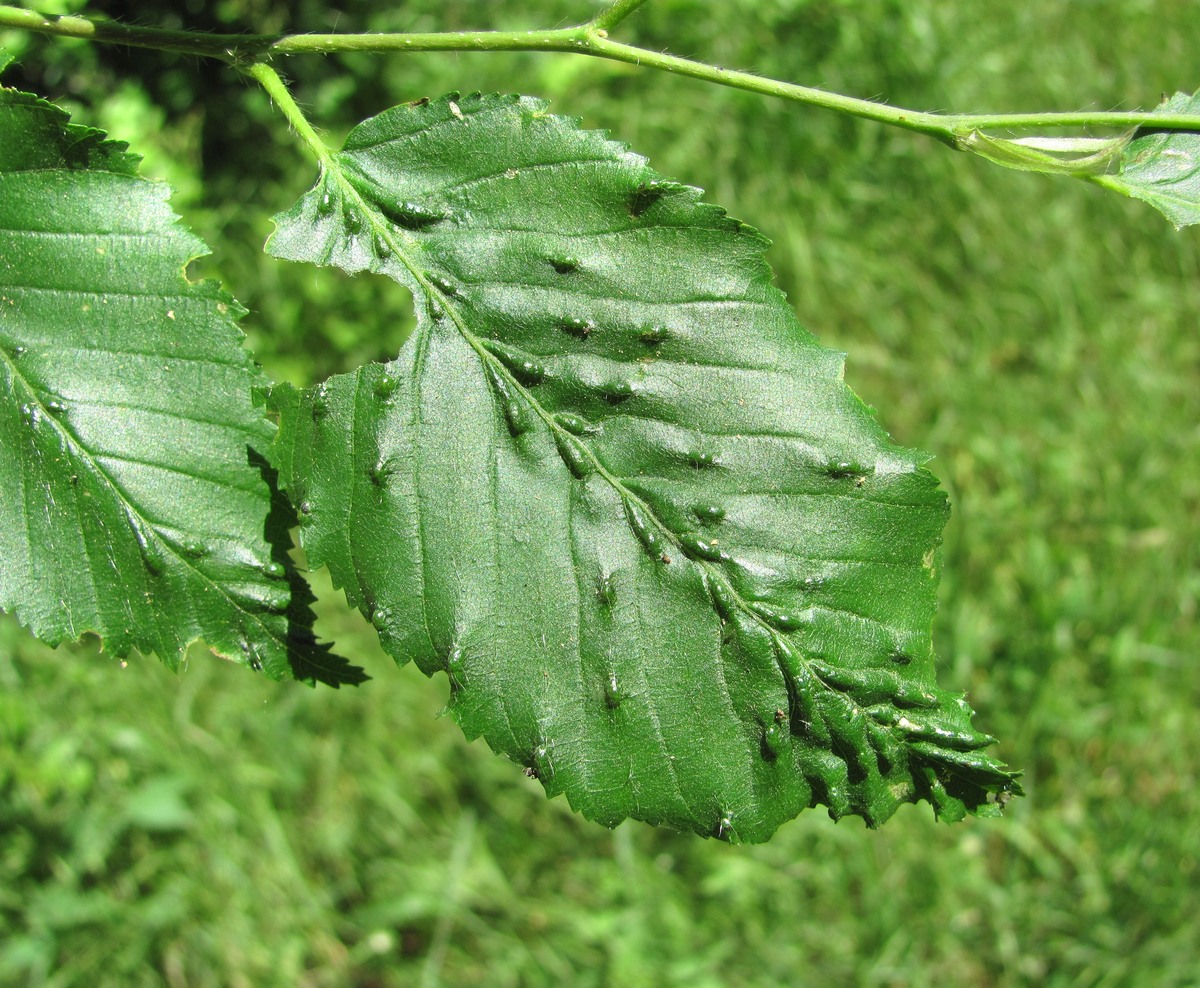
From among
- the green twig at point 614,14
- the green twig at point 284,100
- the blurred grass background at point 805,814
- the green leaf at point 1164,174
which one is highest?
the green twig at point 614,14

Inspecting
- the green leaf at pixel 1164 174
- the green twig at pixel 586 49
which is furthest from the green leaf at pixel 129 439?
the green leaf at pixel 1164 174

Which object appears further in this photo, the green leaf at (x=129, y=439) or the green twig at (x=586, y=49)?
the green leaf at (x=129, y=439)

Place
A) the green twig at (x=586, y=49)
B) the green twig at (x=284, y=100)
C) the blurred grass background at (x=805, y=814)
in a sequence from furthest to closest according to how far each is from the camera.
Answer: the blurred grass background at (x=805, y=814)
the green twig at (x=284, y=100)
the green twig at (x=586, y=49)

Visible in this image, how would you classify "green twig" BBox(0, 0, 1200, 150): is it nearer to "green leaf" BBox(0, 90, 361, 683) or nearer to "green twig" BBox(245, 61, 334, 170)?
"green twig" BBox(245, 61, 334, 170)

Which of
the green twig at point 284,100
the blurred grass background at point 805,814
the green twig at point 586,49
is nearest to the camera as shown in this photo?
the green twig at point 586,49

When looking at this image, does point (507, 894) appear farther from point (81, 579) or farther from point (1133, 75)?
point (1133, 75)

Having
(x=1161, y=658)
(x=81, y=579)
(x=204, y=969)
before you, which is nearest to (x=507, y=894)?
(x=204, y=969)

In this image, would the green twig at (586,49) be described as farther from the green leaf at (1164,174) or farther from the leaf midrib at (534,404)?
the leaf midrib at (534,404)

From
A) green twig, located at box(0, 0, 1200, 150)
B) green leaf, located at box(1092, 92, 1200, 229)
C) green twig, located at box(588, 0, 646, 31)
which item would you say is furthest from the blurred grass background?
green leaf, located at box(1092, 92, 1200, 229)
